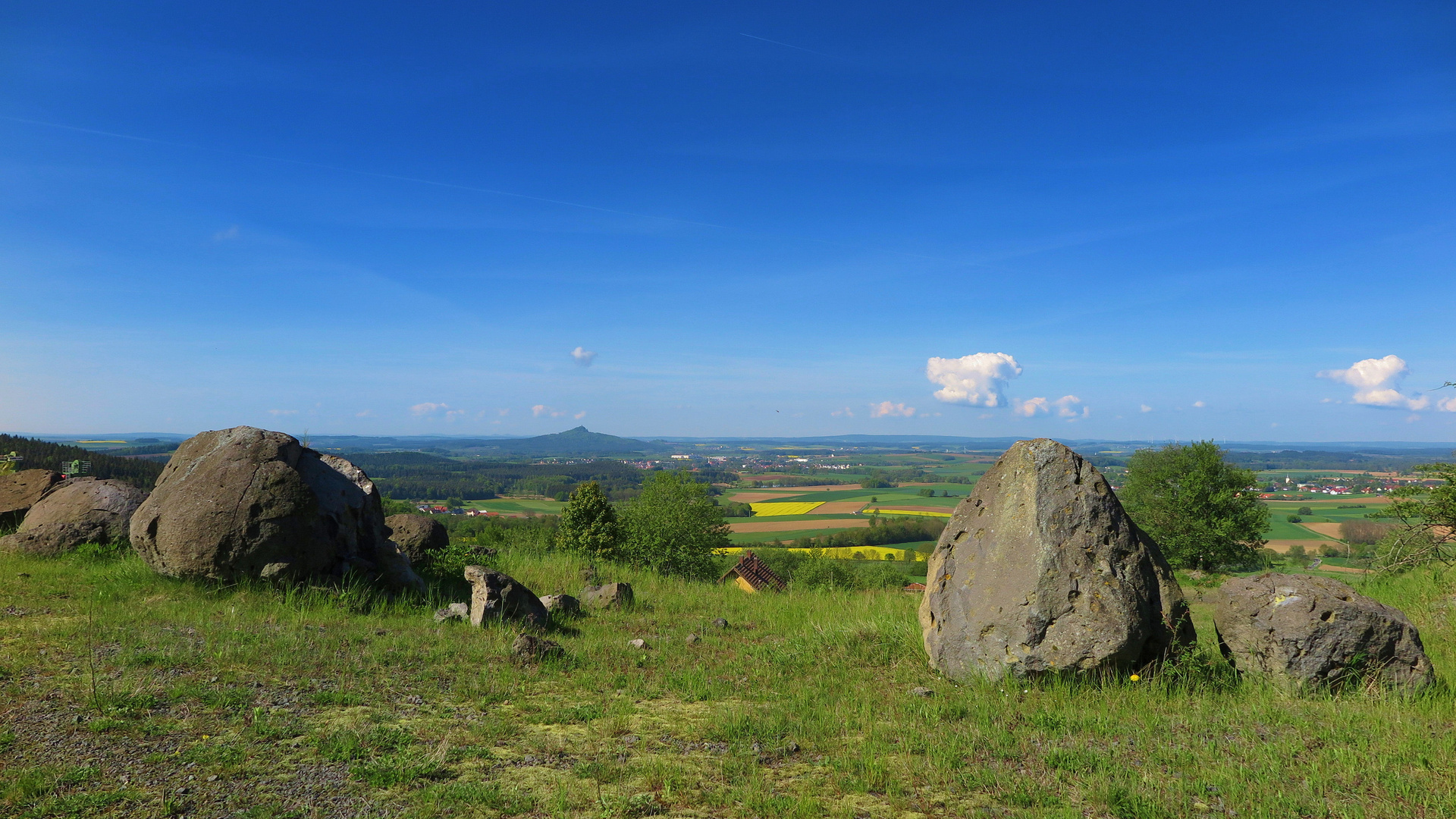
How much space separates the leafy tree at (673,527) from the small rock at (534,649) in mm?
33374

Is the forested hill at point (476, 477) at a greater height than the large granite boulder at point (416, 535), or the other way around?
the large granite boulder at point (416, 535)

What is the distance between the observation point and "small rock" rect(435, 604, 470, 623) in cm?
1152

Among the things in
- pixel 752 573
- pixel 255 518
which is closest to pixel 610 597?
pixel 255 518

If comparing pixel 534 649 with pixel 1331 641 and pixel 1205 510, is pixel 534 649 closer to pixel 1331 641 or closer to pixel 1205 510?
pixel 1331 641

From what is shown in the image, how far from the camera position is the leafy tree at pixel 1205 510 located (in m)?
38.2

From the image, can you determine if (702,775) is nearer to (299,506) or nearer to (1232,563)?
(299,506)

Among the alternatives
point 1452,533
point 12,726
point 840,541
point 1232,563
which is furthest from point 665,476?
point 12,726

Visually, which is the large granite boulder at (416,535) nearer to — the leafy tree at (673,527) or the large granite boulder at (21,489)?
the large granite boulder at (21,489)

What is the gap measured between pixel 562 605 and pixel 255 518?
545cm

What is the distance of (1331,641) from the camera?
8297mm

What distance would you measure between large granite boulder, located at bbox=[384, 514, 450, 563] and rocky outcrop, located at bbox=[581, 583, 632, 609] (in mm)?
4864

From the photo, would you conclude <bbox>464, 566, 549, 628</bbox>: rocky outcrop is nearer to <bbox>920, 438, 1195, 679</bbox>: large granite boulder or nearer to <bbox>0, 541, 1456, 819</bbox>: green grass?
<bbox>0, 541, 1456, 819</bbox>: green grass

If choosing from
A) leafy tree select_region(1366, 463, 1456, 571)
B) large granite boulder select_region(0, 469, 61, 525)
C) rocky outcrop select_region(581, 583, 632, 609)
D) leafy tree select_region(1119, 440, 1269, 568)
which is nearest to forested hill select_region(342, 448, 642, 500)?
leafy tree select_region(1119, 440, 1269, 568)

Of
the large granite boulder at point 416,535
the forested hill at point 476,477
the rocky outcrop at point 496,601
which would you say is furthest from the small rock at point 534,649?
the forested hill at point 476,477
